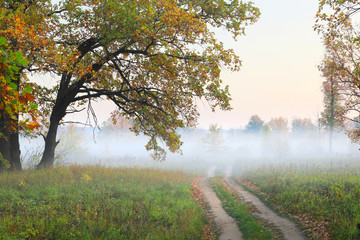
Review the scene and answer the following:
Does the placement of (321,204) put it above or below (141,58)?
below

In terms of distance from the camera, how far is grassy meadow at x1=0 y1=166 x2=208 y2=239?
24.3ft

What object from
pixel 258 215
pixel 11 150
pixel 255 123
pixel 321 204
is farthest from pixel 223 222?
pixel 255 123

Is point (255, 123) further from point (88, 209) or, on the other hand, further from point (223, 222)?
point (88, 209)

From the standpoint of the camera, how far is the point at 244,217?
11711 mm

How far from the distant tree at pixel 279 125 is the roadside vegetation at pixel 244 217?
87.8 metres

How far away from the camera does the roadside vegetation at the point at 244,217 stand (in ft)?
31.1

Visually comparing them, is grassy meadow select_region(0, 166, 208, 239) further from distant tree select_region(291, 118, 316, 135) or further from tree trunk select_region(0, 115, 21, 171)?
distant tree select_region(291, 118, 316, 135)

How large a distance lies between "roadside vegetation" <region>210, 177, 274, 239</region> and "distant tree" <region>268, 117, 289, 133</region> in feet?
288

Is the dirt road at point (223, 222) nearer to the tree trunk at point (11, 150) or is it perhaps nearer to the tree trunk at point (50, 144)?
the tree trunk at point (50, 144)

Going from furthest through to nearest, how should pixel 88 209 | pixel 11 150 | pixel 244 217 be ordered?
pixel 11 150
pixel 244 217
pixel 88 209

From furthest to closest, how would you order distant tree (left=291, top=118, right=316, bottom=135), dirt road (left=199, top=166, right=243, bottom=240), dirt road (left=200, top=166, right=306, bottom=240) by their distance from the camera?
distant tree (left=291, top=118, right=316, bottom=135), dirt road (left=199, top=166, right=243, bottom=240), dirt road (left=200, top=166, right=306, bottom=240)

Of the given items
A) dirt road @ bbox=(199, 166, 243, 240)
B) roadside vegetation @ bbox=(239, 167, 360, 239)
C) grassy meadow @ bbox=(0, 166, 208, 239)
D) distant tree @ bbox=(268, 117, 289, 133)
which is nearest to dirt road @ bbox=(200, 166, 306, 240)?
dirt road @ bbox=(199, 166, 243, 240)

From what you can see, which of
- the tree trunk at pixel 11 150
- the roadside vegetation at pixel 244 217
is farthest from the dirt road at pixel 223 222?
the tree trunk at pixel 11 150

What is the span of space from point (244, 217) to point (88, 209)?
6888mm
